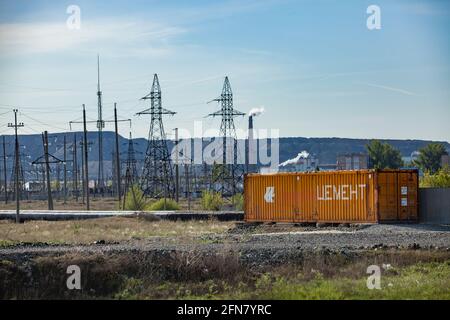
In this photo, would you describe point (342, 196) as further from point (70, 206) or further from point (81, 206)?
point (70, 206)

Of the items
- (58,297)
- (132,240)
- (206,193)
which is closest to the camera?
(58,297)

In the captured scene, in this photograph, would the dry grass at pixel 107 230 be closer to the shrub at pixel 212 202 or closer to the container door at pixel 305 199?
the container door at pixel 305 199

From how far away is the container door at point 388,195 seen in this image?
35.8 m

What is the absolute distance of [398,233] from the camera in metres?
30.8

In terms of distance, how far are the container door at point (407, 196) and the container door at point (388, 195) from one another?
248 millimetres

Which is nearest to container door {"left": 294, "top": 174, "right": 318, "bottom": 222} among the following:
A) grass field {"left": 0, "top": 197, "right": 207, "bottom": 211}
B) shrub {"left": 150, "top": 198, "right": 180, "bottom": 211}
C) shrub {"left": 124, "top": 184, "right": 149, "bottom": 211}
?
shrub {"left": 150, "top": 198, "right": 180, "bottom": 211}

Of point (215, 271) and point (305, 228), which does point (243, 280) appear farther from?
point (305, 228)

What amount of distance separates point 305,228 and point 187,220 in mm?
10845

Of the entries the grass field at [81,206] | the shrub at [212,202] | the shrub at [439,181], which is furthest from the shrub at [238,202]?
the shrub at [439,181]

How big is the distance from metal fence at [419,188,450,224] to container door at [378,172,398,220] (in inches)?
63.8

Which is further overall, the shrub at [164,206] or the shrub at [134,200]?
the shrub at [134,200]

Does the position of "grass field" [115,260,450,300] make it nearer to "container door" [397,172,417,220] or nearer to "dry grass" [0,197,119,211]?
"container door" [397,172,417,220]

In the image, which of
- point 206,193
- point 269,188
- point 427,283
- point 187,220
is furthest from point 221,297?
point 206,193

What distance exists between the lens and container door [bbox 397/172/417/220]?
1437 inches
